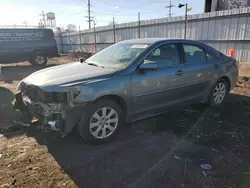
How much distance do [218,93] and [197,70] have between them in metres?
1.15

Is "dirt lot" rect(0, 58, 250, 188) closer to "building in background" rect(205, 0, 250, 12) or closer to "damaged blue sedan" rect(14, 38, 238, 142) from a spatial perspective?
"damaged blue sedan" rect(14, 38, 238, 142)

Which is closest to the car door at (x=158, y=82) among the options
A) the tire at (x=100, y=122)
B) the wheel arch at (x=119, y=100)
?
the wheel arch at (x=119, y=100)

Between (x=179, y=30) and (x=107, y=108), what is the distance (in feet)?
32.5

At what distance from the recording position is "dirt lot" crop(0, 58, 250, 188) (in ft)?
8.50

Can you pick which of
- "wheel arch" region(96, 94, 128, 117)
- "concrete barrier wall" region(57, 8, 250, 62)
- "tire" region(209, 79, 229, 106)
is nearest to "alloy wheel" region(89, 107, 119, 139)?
"wheel arch" region(96, 94, 128, 117)

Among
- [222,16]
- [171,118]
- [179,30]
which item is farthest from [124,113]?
[179,30]

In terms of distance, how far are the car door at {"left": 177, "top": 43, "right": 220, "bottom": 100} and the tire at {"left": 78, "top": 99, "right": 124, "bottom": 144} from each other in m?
1.59

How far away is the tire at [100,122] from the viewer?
10.5ft

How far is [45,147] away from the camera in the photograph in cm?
336

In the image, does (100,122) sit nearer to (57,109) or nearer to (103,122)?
(103,122)

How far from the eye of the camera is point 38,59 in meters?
13.1

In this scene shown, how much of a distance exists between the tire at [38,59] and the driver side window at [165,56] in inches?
423

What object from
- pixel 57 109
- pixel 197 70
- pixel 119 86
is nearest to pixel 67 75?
pixel 57 109

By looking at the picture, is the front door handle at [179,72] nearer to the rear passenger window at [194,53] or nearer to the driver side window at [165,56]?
the driver side window at [165,56]
